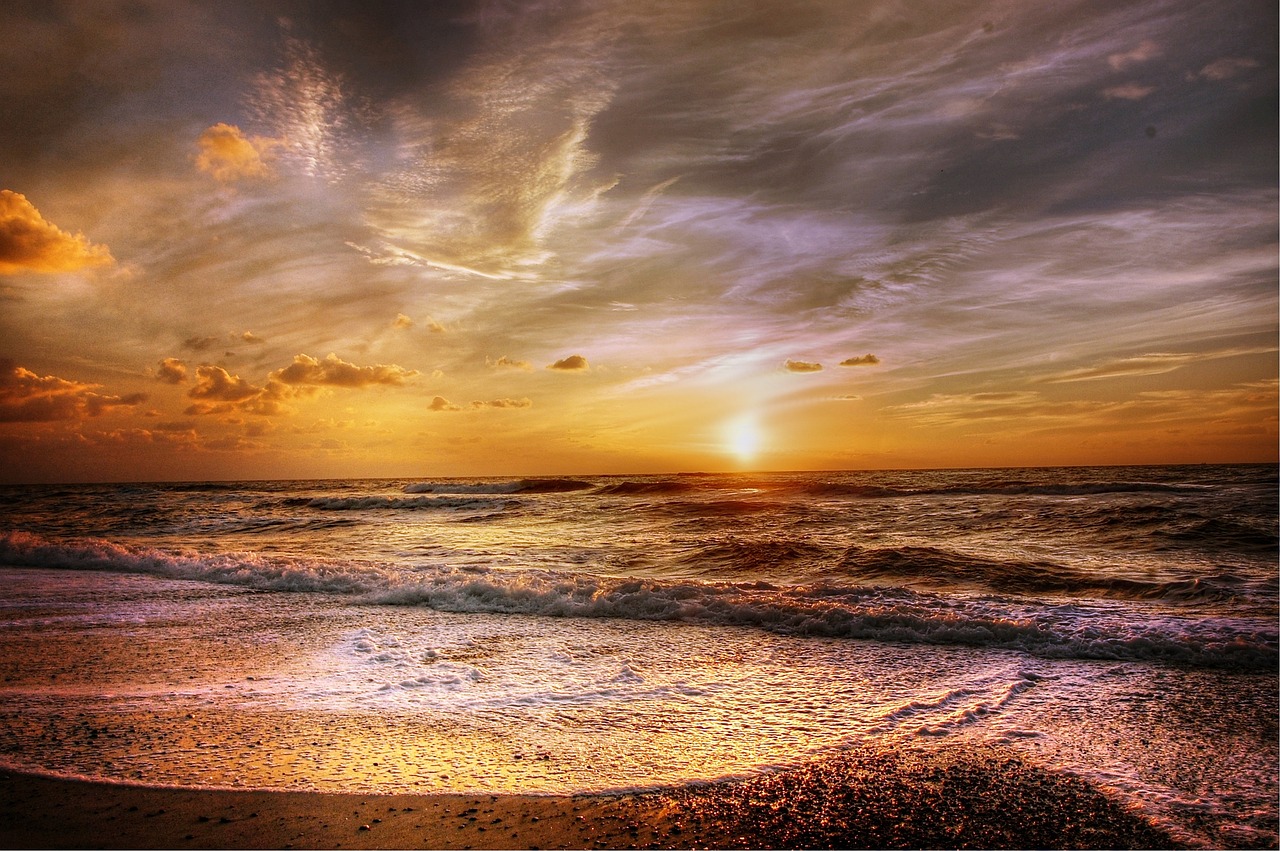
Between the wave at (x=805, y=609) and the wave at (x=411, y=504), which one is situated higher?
the wave at (x=805, y=609)

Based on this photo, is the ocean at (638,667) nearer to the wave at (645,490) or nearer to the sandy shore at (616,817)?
the sandy shore at (616,817)

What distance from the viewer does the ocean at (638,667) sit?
4.37 metres

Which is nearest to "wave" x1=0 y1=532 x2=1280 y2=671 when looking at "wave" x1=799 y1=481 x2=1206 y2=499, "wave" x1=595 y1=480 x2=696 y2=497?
"wave" x1=799 y1=481 x2=1206 y2=499

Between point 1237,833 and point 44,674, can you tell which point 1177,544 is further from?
point 44,674

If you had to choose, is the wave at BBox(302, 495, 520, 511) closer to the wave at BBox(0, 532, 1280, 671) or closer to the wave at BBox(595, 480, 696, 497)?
the wave at BBox(595, 480, 696, 497)

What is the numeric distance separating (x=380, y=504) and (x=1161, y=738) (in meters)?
42.6

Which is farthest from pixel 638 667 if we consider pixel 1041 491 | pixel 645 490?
pixel 645 490

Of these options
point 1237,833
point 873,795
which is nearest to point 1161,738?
point 1237,833

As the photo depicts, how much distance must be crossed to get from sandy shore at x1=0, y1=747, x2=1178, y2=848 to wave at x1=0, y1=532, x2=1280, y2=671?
4.05 metres

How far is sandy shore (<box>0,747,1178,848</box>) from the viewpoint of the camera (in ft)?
11.5

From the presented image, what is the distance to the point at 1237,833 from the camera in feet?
12.0

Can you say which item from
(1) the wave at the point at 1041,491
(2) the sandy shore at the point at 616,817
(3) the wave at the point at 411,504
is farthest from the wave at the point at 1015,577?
(3) the wave at the point at 411,504

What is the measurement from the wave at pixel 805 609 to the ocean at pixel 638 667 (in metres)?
0.05

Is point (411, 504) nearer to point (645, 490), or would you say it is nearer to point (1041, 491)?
A: point (645, 490)
